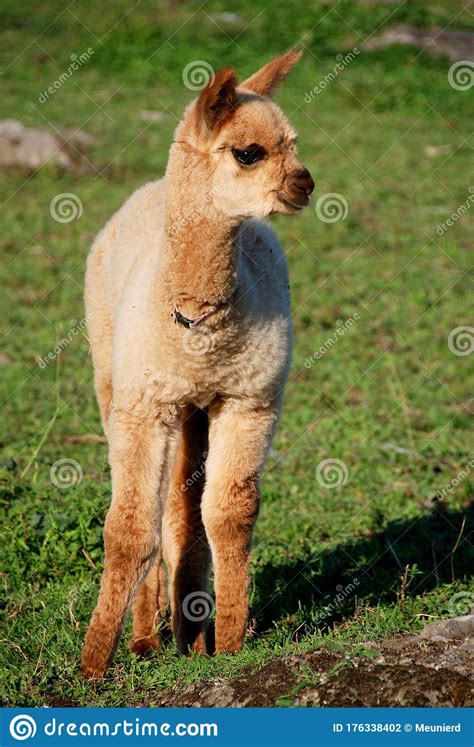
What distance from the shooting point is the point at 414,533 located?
709 centimetres

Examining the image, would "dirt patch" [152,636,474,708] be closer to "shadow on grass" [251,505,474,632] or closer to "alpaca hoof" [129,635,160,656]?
"alpaca hoof" [129,635,160,656]

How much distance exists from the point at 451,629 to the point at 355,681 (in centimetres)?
71

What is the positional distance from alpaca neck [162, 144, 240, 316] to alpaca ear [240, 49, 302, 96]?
1.78 feet

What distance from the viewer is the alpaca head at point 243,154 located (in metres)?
4.62

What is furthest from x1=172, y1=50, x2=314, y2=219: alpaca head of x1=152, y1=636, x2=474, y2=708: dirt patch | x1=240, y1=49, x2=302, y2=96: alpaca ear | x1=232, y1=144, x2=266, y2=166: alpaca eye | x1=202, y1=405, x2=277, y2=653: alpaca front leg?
x1=152, y1=636, x2=474, y2=708: dirt patch

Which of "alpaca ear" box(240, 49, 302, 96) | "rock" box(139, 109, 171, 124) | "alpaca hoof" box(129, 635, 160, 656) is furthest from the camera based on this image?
"rock" box(139, 109, 171, 124)

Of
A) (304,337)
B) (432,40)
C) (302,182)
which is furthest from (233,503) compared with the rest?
(432,40)

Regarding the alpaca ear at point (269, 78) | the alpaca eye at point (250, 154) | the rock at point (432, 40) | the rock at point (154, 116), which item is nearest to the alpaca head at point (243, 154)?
the alpaca eye at point (250, 154)

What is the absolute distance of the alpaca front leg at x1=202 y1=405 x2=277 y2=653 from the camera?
518 cm

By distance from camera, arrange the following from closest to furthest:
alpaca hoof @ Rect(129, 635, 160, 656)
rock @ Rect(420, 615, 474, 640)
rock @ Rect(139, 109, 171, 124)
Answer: rock @ Rect(420, 615, 474, 640)
alpaca hoof @ Rect(129, 635, 160, 656)
rock @ Rect(139, 109, 171, 124)

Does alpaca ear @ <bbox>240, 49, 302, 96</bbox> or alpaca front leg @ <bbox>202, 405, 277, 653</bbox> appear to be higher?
alpaca ear @ <bbox>240, 49, 302, 96</bbox>

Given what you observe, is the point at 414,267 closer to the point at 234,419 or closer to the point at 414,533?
the point at 414,533

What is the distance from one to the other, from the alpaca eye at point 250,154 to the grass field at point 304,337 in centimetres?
210

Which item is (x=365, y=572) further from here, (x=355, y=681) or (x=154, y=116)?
(x=154, y=116)
